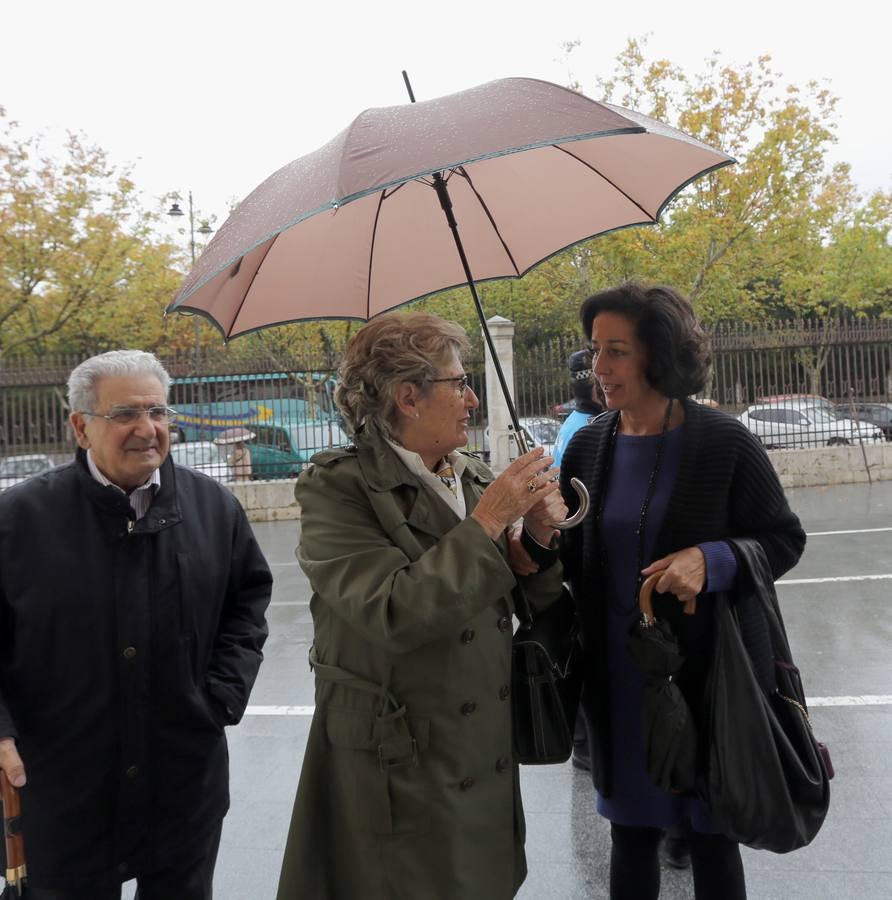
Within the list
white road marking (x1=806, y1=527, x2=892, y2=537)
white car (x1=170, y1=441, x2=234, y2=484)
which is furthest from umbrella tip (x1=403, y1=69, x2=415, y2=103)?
white car (x1=170, y1=441, x2=234, y2=484)

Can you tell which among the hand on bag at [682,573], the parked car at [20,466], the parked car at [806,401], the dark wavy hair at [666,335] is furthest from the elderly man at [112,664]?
the parked car at [806,401]

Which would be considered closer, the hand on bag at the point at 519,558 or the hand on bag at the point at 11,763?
the hand on bag at the point at 11,763

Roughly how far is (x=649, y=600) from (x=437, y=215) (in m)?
1.52

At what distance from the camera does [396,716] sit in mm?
1960

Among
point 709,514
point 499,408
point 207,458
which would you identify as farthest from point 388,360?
point 207,458

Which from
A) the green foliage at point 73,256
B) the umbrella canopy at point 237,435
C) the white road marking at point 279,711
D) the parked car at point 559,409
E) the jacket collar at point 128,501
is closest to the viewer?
the jacket collar at point 128,501

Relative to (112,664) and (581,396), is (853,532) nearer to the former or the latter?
(581,396)

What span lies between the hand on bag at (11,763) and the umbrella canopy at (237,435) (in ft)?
41.2

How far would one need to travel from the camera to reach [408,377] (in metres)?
2.08

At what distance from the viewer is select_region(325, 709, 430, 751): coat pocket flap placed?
6.50ft

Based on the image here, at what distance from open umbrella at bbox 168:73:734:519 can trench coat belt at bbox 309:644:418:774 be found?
682 mm

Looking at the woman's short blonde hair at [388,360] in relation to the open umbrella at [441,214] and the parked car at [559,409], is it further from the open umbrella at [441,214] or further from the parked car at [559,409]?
the parked car at [559,409]

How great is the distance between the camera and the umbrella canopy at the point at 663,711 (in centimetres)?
216

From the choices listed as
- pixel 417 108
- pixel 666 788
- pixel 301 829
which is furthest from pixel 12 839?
pixel 417 108
